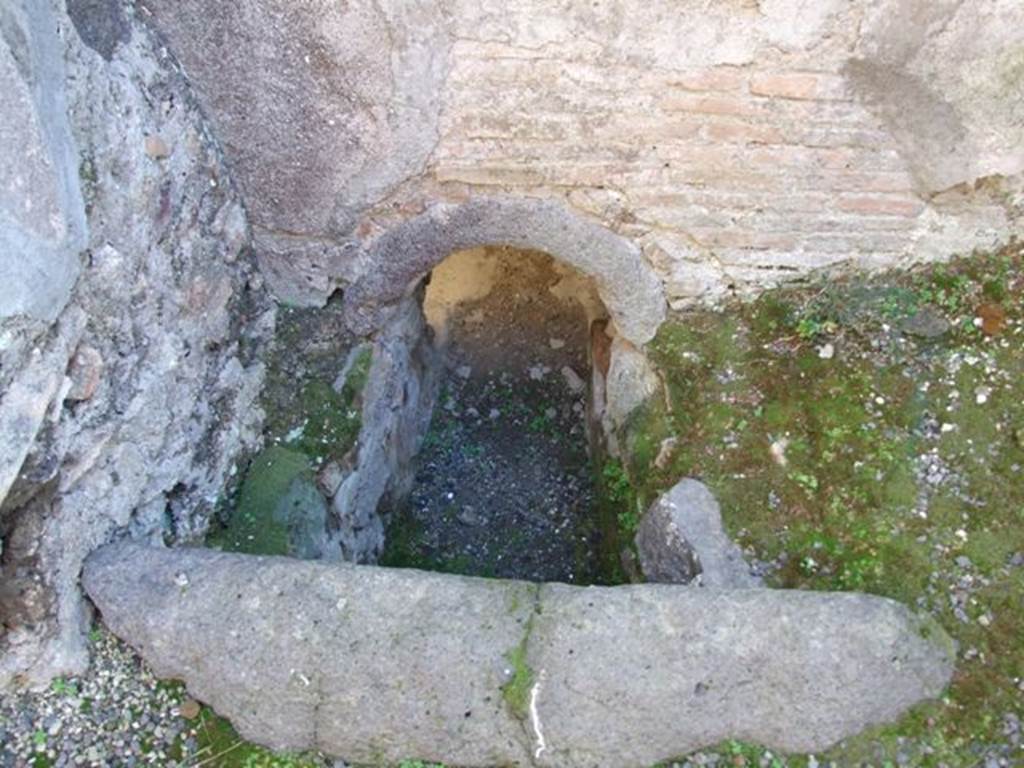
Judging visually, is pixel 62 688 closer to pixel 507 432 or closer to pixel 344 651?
pixel 344 651

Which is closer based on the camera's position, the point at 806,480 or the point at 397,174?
the point at 806,480

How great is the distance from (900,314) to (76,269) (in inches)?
109

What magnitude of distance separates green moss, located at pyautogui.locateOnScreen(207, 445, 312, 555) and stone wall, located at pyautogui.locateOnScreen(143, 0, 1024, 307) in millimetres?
765

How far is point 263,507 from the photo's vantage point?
3307mm

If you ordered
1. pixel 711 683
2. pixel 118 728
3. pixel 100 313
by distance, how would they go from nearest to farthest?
1. pixel 711 683
2. pixel 118 728
3. pixel 100 313

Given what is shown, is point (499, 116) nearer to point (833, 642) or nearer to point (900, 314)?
point (900, 314)

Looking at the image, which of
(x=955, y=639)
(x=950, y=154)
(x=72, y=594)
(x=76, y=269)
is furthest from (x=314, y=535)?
(x=950, y=154)

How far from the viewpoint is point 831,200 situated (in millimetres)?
3248

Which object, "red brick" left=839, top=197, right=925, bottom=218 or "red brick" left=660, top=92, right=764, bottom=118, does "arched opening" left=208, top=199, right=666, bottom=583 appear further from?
"red brick" left=839, top=197, right=925, bottom=218

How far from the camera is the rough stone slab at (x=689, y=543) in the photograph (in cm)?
292

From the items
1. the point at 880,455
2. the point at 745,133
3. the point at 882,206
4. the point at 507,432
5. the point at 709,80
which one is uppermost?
the point at 709,80

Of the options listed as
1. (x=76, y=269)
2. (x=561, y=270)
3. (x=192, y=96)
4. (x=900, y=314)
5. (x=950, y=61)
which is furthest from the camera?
(x=561, y=270)

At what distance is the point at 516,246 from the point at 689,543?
51.4 inches

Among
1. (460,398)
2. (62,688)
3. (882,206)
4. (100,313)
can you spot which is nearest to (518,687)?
(62,688)
